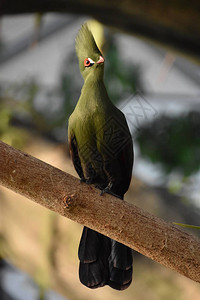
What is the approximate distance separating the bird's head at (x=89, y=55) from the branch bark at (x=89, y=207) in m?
0.08

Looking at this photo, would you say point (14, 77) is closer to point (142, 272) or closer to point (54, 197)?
point (142, 272)

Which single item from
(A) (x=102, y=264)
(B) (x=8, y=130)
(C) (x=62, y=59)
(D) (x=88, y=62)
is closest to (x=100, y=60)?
(D) (x=88, y=62)

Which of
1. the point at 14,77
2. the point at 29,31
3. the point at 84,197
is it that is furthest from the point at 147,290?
the point at 29,31

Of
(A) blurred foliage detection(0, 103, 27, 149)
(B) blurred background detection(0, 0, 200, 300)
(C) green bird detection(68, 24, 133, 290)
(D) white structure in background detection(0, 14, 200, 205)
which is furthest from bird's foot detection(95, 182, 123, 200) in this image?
(D) white structure in background detection(0, 14, 200, 205)

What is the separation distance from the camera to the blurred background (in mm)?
563

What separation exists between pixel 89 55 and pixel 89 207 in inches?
4.1

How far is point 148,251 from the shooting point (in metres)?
0.31

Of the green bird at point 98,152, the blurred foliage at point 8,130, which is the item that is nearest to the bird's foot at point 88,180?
the green bird at point 98,152

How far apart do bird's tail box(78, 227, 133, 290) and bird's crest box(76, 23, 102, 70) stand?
0.13 m

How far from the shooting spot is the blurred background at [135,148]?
563 mm

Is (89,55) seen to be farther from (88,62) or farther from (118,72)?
(118,72)

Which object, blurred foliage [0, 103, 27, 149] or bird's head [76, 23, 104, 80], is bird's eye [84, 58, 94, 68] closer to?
bird's head [76, 23, 104, 80]

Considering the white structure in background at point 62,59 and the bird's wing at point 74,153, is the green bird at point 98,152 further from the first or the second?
the white structure in background at point 62,59

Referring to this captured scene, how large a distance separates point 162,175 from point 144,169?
0.09 metres
